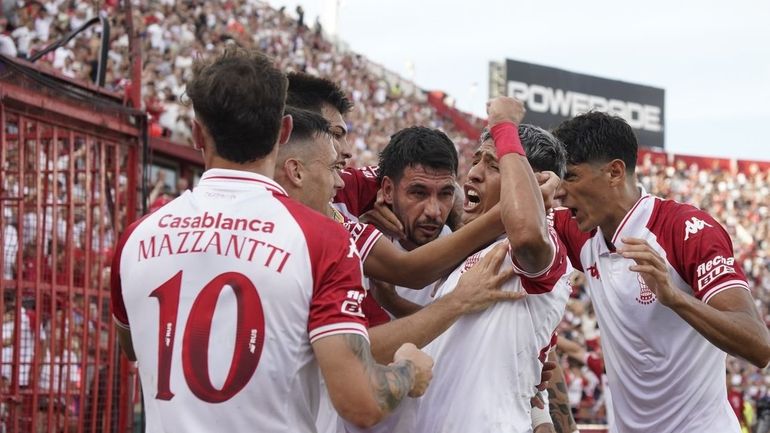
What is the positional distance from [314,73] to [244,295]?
2409 cm

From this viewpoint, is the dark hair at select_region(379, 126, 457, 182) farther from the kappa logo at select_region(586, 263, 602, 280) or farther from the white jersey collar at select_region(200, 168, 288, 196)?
the white jersey collar at select_region(200, 168, 288, 196)

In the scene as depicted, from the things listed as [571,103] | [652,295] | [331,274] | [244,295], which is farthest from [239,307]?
[571,103]

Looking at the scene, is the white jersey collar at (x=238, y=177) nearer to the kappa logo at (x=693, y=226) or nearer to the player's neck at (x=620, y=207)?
the kappa logo at (x=693, y=226)

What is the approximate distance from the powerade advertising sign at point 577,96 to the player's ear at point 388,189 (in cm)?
3668

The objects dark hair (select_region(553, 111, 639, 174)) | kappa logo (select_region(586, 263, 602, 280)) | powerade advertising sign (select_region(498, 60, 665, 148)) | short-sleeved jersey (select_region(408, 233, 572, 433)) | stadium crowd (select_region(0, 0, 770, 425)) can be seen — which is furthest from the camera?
powerade advertising sign (select_region(498, 60, 665, 148))

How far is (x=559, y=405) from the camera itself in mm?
5488

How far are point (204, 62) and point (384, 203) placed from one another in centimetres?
159

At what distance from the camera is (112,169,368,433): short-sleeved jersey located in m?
2.92

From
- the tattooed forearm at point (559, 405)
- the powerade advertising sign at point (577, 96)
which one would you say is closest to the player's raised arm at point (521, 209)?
the tattooed forearm at point (559, 405)

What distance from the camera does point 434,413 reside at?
4.04m

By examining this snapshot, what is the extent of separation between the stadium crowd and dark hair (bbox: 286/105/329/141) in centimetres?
41

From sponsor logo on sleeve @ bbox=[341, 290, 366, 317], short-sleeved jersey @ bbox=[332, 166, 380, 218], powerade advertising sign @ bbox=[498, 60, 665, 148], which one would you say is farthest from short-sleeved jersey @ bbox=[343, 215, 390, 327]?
powerade advertising sign @ bbox=[498, 60, 665, 148]

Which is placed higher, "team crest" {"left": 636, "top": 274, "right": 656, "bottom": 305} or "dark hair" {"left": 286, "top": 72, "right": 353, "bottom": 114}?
"dark hair" {"left": 286, "top": 72, "right": 353, "bottom": 114}

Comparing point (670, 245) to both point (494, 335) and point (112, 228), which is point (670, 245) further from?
point (112, 228)
